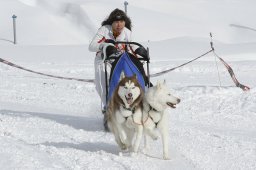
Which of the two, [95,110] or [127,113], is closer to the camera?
[127,113]

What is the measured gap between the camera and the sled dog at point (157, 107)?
4.80 m

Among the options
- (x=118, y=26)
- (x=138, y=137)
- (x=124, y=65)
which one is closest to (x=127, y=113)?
(x=138, y=137)

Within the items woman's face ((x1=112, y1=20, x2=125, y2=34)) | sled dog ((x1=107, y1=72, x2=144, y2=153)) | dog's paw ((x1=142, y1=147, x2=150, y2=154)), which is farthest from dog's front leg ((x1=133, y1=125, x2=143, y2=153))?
woman's face ((x1=112, y1=20, x2=125, y2=34))

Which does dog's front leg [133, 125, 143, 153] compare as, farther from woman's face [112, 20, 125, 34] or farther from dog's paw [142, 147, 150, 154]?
woman's face [112, 20, 125, 34]

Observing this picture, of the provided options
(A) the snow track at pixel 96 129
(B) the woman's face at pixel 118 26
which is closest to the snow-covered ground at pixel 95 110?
(A) the snow track at pixel 96 129

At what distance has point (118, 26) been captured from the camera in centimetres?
644

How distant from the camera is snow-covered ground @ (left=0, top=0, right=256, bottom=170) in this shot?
493 centimetres

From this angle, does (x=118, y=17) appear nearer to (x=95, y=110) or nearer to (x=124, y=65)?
(x=124, y=65)

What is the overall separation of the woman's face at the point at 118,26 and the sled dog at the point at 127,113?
1.51 meters

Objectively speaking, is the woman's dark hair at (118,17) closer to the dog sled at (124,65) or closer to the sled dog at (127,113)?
the dog sled at (124,65)

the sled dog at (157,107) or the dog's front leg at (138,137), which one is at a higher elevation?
the sled dog at (157,107)

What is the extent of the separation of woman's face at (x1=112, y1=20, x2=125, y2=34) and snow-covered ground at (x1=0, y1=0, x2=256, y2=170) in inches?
44.4

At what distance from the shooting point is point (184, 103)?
27.7ft

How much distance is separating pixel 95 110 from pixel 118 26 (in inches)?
67.3
